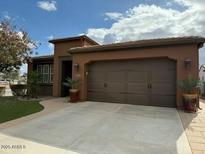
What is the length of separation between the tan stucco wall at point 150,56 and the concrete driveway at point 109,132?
236cm

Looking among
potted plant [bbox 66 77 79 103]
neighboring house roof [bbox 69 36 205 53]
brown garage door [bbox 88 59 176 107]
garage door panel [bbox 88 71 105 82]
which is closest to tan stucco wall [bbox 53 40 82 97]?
garage door panel [bbox 88 71 105 82]

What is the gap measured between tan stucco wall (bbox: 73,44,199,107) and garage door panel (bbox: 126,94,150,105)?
1.74m

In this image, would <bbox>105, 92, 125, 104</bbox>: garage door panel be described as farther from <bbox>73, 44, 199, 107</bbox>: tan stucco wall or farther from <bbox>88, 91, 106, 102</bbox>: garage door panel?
<bbox>73, 44, 199, 107</bbox>: tan stucco wall

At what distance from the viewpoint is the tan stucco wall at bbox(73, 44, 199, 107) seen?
8922mm

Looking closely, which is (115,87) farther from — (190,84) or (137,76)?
(190,84)

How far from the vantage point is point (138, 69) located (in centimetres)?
1057

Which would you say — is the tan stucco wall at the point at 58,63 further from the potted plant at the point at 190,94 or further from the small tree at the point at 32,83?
the potted plant at the point at 190,94

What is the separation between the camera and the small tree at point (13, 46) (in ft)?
44.8

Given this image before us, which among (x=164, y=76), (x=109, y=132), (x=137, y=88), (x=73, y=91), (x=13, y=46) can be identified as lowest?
(x=109, y=132)

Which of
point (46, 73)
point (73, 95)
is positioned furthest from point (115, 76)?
point (46, 73)

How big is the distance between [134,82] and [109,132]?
5364 mm

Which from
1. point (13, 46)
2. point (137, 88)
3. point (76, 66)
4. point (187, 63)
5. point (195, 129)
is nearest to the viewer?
point (195, 129)

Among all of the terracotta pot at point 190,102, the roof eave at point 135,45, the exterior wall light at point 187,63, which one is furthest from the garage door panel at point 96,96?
the exterior wall light at point 187,63

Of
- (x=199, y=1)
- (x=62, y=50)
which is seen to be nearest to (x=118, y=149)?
(x=199, y=1)
